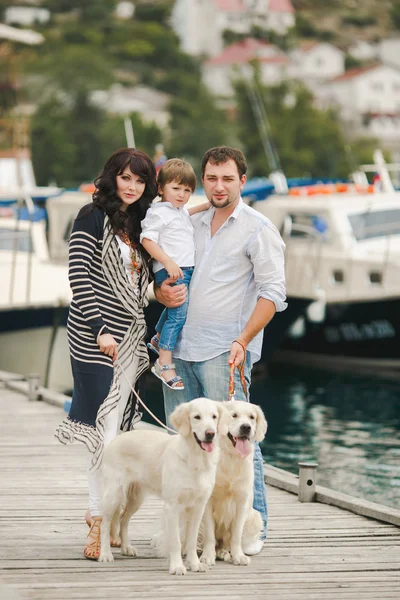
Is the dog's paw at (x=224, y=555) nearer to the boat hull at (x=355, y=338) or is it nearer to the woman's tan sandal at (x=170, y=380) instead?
the woman's tan sandal at (x=170, y=380)

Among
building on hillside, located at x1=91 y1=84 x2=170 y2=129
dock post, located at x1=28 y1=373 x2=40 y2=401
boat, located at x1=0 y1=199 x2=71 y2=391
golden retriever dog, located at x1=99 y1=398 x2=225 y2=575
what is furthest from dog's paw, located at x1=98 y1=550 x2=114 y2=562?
building on hillside, located at x1=91 y1=84 x2=170 y2=129

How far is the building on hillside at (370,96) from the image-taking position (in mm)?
129125

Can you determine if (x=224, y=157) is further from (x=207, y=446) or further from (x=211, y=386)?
(x=207, y=446)

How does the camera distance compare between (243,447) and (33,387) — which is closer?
(243,447)

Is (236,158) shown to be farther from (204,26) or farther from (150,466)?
(204,26)

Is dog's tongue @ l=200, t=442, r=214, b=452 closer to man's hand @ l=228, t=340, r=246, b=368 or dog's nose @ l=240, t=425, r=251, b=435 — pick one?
dog's nose @ l=240, t=425, r=251, b=435

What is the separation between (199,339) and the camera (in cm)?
581

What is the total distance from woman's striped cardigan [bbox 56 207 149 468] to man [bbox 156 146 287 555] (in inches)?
7.2

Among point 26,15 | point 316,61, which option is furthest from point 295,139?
point 26,15

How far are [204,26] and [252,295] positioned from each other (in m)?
149

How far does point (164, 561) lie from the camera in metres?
5.65

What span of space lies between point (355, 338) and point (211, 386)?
584 inches

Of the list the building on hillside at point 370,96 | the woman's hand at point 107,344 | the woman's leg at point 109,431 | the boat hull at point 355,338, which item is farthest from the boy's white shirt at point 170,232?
the building on hillside at point 370,96

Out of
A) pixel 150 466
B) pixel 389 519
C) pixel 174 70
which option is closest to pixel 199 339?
pixel 150 466
